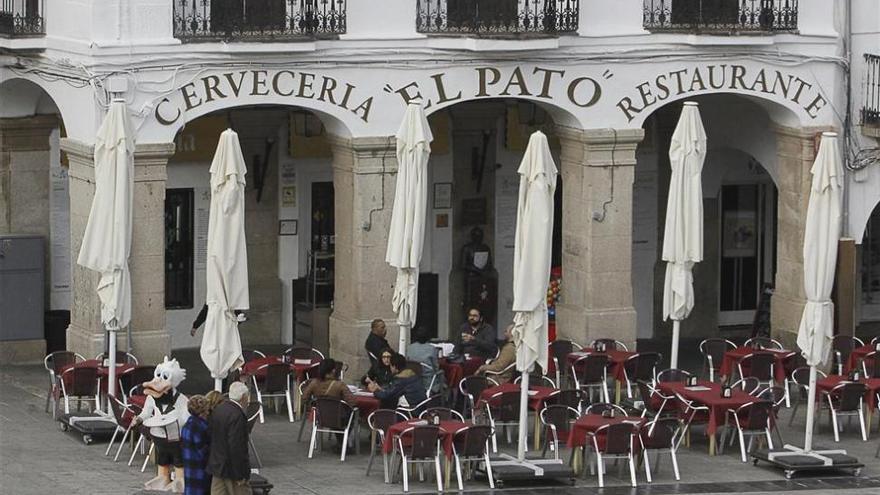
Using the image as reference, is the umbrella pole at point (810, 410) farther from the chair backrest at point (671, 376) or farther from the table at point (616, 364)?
the table at point (616, 364)

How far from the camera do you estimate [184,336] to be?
41.4 m

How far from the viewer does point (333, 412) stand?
108 feet

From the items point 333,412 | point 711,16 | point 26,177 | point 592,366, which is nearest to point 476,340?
point 592,366

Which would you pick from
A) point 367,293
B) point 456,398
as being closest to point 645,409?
point 456,398

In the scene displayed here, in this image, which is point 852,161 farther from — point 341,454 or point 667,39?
point 341,454

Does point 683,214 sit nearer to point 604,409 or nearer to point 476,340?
point 476,340

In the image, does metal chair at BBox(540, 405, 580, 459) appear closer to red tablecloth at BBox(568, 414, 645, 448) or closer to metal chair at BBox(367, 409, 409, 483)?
red tablecloth at BBox(568, 414, 645, 448)

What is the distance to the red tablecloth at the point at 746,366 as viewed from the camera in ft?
124

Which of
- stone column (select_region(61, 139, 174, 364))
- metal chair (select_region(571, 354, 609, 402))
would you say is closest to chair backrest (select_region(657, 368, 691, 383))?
metal chair (select_region(571, 354, 609, 402))

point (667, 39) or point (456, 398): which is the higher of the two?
point (667, 39)

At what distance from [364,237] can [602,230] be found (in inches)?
137

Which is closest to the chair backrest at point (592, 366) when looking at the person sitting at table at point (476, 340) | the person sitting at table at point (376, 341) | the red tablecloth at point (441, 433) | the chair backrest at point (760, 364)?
the person sitting at table at point (476, 340)

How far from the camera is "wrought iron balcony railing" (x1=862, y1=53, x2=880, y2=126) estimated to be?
39.8m

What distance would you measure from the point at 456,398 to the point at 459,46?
5.22 meters
